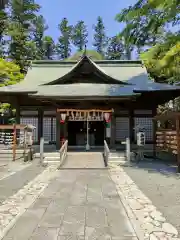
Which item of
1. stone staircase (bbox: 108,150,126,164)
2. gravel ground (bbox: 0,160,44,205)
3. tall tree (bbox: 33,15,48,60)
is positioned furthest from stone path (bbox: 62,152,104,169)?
tall tree (bbox: 33,15,48,60)

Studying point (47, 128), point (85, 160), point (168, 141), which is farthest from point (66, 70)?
point (168, 141)

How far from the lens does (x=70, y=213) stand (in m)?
4.71

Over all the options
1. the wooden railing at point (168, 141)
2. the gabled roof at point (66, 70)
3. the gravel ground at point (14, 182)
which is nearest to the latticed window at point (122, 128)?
the wooden railing at point (168, 141)

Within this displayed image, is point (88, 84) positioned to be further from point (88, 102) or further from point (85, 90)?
point (88, 102)

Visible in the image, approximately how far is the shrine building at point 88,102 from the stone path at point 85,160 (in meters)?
1.43

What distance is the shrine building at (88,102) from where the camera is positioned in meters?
14.6

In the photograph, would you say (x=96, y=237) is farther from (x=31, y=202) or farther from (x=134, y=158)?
(x=134, y=158)

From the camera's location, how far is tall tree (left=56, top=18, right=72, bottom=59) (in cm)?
5034

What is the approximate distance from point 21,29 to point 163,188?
35.1 metres

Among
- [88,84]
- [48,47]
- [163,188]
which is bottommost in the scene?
[163,188]

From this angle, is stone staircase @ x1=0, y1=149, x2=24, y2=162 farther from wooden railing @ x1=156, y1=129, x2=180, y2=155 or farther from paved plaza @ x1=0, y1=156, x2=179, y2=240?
wooden railing @ x1=156, y1=129, x2=180, y2=155

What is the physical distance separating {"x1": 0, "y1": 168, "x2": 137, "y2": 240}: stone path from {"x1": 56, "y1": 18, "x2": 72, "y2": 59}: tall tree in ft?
153

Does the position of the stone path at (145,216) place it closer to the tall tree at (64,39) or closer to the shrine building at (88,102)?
the shrine building at (88,102)

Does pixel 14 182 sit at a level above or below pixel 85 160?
below
